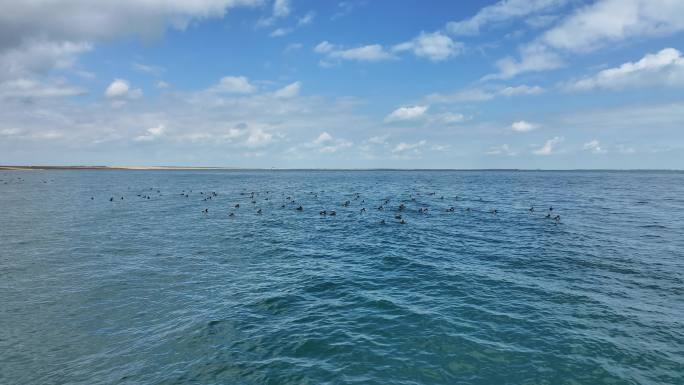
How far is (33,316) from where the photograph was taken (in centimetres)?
1927

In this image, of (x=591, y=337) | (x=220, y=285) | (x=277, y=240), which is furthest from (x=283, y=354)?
(x=277, y=240)

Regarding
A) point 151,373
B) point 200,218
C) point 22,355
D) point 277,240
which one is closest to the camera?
point 151,373

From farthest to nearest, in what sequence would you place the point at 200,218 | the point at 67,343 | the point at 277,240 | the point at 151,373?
the point at 200,218, the point at 277,240, the point at 67,343, the point at 151,373

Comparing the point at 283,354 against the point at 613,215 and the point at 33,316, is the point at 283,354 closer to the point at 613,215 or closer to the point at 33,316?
the point at 33,316

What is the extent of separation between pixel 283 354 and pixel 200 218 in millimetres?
42074

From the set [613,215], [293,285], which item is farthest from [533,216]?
[293,285]

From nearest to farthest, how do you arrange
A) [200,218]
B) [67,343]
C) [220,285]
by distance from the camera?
[67,343]
[220,285]
[200,218]

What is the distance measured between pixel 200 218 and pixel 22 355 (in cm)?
3841

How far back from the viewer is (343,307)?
68.0 feet

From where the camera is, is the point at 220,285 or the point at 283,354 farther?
the point at 220,285

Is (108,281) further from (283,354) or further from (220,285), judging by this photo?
(283,354)

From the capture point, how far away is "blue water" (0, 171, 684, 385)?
1457 cm

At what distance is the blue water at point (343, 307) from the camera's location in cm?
1457

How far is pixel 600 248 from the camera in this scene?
1305 inches
